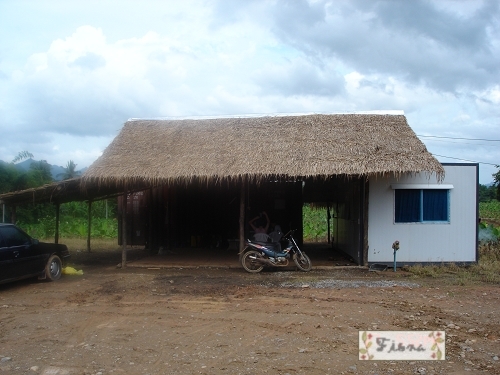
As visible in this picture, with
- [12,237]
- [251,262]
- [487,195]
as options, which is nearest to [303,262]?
[251,262]

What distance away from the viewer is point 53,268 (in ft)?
37.7

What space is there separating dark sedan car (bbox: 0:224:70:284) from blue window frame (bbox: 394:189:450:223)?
8148mm

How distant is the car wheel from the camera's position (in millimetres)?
11203

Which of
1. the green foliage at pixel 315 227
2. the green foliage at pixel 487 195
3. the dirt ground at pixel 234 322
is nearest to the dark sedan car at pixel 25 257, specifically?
the dirt ground at pixel 234 322

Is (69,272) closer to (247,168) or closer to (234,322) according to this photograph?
(247,168)

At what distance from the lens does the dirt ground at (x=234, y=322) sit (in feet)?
18.4

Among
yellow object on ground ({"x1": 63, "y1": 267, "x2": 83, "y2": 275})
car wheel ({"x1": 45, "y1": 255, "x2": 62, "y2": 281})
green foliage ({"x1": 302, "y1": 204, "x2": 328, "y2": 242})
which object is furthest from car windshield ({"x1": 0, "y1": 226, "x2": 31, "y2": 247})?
green foliage ({"x1": 302, "y1": 204, "x2": 328, "y2": 242})

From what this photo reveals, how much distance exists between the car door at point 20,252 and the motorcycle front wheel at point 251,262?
178 inches

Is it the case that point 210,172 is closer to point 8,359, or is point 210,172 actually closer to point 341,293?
point 341,293

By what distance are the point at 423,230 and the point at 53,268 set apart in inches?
348

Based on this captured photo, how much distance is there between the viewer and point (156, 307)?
8586 mm

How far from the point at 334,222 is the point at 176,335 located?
11532mm

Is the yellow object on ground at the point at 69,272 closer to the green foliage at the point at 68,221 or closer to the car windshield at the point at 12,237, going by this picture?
the car windshield at the point at 12,237

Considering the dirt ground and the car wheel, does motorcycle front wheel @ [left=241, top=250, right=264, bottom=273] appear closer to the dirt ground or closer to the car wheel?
the dirt ground
